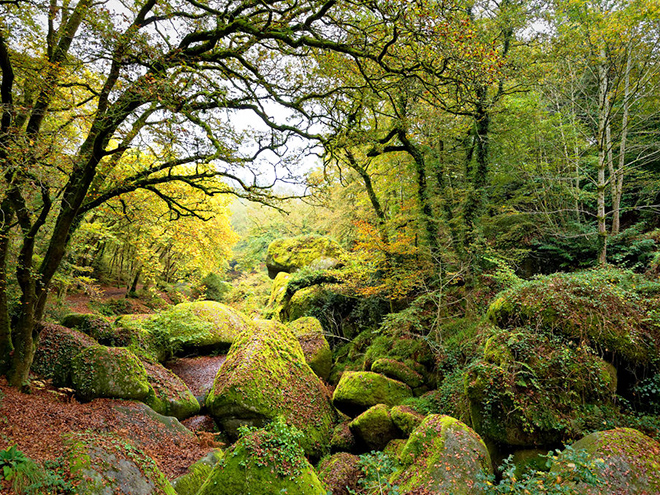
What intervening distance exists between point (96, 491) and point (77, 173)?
4.62m

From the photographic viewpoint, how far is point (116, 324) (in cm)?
985

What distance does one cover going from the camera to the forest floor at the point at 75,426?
361cm

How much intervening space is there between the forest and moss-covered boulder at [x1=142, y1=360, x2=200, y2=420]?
2.8 inches

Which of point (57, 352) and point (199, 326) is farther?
point (199, 326)

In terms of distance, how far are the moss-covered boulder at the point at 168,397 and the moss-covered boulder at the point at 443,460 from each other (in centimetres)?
491

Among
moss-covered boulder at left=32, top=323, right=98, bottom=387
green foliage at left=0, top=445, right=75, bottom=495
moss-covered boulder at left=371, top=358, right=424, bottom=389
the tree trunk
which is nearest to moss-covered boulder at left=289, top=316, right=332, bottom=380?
moss-covered boulder at left=371, top=358, right=424, bottom=389

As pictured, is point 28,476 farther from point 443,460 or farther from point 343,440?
point 343,440

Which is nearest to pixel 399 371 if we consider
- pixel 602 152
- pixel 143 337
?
pixel 143 337

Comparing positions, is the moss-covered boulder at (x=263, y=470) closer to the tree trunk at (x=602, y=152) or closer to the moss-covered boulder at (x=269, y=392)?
the moss-covered boulder at (x=269, y=392)

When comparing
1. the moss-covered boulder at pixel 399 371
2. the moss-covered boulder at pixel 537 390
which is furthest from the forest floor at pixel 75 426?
the moss-covered boulder at pixel 537 390

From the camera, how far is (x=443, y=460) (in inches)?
174

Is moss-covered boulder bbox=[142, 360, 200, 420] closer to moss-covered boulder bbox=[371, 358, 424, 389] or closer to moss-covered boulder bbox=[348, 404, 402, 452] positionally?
moss-covered boulder bbox=[348, 404, 402, 452]

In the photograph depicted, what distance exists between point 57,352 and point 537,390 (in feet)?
30.1

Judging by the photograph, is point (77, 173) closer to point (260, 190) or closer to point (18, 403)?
point (260, 190)
